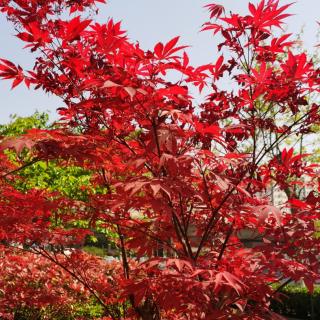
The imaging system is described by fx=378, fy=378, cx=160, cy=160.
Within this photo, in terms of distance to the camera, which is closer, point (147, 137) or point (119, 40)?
point (119, 40)

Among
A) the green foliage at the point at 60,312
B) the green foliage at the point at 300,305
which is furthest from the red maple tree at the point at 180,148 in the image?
the green foliage at the point at 300,305

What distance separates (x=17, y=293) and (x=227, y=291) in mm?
3879

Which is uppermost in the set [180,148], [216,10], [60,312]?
[216,10]

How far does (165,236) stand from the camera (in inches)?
120

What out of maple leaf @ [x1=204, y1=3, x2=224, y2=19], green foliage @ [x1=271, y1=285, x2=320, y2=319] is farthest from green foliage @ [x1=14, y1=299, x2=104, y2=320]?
green foliage @ [x1=271, y1=285, x2=320, y2=319]

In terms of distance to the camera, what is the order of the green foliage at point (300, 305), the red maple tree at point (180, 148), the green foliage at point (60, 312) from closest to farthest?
the red maple tree at point (180, 148), the green foliage at point (60, 312), the green foliage at point (300, 305)

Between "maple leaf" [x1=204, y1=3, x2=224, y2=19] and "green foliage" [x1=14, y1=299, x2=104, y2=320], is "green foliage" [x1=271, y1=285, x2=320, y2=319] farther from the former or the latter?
"maple leaf" [x1=204, y1=3, x2=224, y2=19]

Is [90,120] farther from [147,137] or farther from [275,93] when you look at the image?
[275,93]

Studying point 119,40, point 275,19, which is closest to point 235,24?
point 275,19

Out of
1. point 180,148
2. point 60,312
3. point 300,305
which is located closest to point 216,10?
point 180,148

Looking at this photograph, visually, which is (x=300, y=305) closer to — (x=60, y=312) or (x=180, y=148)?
Result: (x=60, y=312)

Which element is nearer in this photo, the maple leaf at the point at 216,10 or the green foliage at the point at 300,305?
the maple leaf at the point at 216,10

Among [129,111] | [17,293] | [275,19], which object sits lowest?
[17,293]

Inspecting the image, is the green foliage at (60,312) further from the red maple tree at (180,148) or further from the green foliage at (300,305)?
the green foliage at (300,305)
